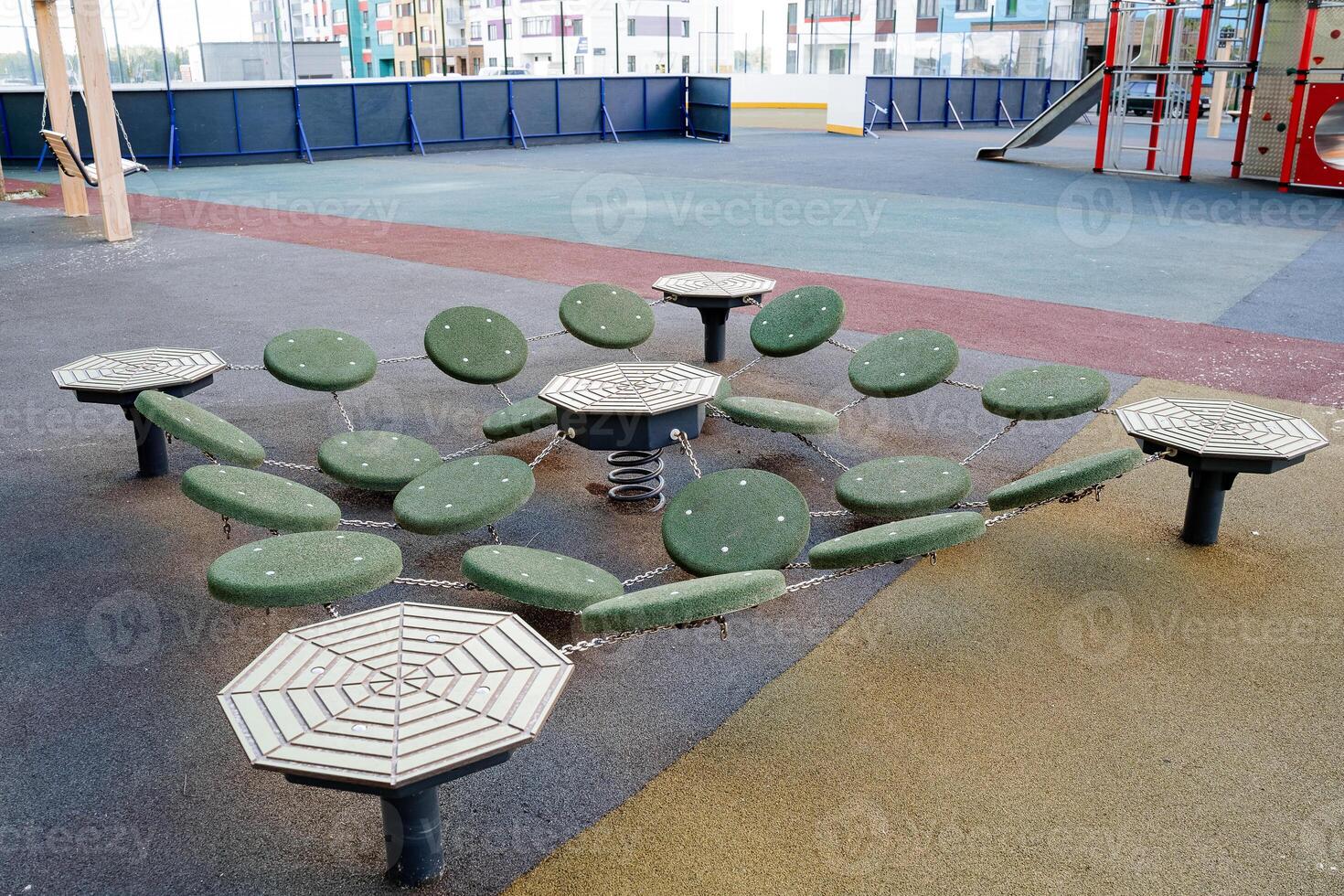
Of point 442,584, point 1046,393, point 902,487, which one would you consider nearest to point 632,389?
point 902,487

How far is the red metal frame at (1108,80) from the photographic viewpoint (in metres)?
17.0

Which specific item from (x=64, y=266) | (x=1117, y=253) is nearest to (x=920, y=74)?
(x=1117, y=253)

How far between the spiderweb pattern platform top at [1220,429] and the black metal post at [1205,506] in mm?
159

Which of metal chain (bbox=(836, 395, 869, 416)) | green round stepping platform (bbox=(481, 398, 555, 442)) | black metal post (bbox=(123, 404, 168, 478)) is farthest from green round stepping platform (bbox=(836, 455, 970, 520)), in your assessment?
black metal post (bbox=(123, 404, 168, 478))

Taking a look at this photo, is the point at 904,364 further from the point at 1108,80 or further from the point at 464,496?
the point at 1108,80

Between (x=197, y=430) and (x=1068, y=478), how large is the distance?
3.15 m

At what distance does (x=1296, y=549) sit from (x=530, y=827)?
3.32 metres

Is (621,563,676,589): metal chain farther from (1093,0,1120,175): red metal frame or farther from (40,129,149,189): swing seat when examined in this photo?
(1093,0,1120,175): red metal frame

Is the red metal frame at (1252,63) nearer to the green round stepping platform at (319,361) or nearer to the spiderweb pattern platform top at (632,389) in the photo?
the spiderweb pattern platform top at (632,389)

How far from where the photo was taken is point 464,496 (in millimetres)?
4113

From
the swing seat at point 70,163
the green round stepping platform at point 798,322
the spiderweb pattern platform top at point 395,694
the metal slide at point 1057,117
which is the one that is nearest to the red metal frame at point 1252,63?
the metal slide at point 1057,117

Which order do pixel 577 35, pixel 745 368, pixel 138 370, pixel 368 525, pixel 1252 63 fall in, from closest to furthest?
1. pixel 368 525
2. pixel 138 370
3. pixel 745 368
4. pixel 1252 63
5. pixel 577 35

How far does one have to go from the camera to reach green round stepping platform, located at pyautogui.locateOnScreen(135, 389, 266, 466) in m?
3.99

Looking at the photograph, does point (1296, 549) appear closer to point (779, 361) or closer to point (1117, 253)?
point (779, 361)
